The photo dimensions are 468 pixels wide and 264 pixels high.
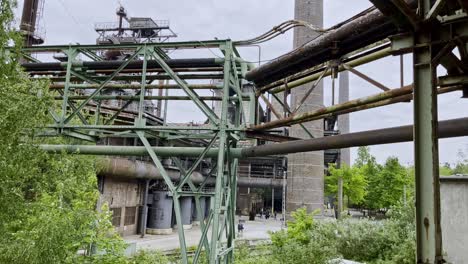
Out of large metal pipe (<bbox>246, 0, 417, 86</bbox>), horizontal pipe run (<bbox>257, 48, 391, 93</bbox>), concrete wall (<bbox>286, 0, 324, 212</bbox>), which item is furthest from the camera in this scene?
concrete wall (<bbox>286, 0, 324, 212</bbox>)

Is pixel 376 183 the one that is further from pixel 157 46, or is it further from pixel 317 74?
pixel 157 46

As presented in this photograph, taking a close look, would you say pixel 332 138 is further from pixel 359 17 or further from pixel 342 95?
pixel 342 95

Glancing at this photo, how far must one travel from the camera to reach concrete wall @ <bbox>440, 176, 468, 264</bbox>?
936cm

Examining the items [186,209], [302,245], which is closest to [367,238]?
[302,245]

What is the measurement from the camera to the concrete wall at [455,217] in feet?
30.7

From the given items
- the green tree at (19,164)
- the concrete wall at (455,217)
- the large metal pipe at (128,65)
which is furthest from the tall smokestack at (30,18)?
A: the concrete wall at (455,217)

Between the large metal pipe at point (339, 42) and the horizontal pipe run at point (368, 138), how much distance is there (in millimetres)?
1109

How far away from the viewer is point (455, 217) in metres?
9.48

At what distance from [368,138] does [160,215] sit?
20601 mm

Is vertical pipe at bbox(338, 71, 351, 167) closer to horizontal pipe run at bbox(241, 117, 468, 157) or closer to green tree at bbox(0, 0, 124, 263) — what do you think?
horizontal pipe run at bbox(241, 117, 468, 157)

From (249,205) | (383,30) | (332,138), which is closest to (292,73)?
(332,138)

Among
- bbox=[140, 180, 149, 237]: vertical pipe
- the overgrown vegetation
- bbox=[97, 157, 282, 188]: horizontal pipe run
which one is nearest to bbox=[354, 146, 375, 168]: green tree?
the overgrown vegetation

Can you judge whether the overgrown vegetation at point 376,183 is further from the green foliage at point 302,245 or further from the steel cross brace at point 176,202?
the steel cross brace at point 176,202

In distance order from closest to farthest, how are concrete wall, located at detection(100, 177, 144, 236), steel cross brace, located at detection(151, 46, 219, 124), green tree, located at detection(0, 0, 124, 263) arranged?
green tree, located at detection(0, 0, 124, 263)
steel cross brace, located at detection(151, 46, 219, 124)
concrete wall, located at detection(100, 177, 144, 236)
